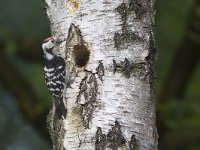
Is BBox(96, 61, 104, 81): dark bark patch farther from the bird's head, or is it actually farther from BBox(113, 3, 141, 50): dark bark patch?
the bird's head

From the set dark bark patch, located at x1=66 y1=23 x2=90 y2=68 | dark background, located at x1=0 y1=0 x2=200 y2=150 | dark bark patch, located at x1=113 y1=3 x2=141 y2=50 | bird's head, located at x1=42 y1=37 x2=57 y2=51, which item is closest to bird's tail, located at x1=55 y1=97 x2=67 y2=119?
dark bark patch, located at x1=66 y1=23 x2=90 y2=68

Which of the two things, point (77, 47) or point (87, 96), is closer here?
point (87, 96)

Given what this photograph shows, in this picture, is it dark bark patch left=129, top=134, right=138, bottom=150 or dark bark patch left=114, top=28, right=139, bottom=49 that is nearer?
dark bark patch left=129, top=134, right=138, bottom=150

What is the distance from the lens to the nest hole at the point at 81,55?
3.77m

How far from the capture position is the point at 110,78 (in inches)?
144

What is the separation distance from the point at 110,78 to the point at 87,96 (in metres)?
0.16

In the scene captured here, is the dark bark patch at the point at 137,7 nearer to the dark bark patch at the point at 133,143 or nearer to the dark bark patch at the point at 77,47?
the dark bark patch at the point at 77,47

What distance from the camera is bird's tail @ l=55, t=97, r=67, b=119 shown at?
3759 millimetres
